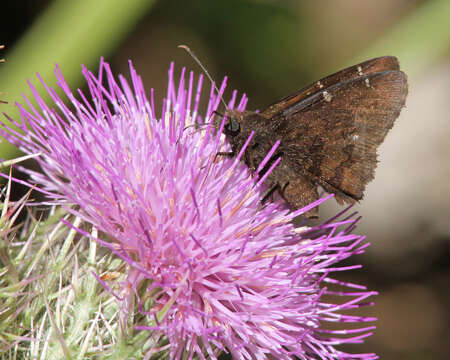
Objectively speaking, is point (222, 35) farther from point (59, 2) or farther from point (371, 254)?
point (371, 254)

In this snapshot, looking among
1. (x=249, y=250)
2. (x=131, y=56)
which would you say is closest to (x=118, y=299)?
(x=249, y=250)

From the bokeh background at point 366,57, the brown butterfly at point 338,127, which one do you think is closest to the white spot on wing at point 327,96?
the brown butterfly at point 338,127

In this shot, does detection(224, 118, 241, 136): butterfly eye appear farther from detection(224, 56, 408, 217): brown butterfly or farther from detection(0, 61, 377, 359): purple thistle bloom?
detection(0, 61, 377, 359): purple thistle bloom

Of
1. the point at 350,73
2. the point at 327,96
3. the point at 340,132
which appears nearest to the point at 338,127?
the point at 340,132

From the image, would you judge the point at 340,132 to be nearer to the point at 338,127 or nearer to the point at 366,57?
the point at 338,127

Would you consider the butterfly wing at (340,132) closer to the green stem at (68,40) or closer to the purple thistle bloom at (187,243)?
the purple thistle bloom at (187,243)
